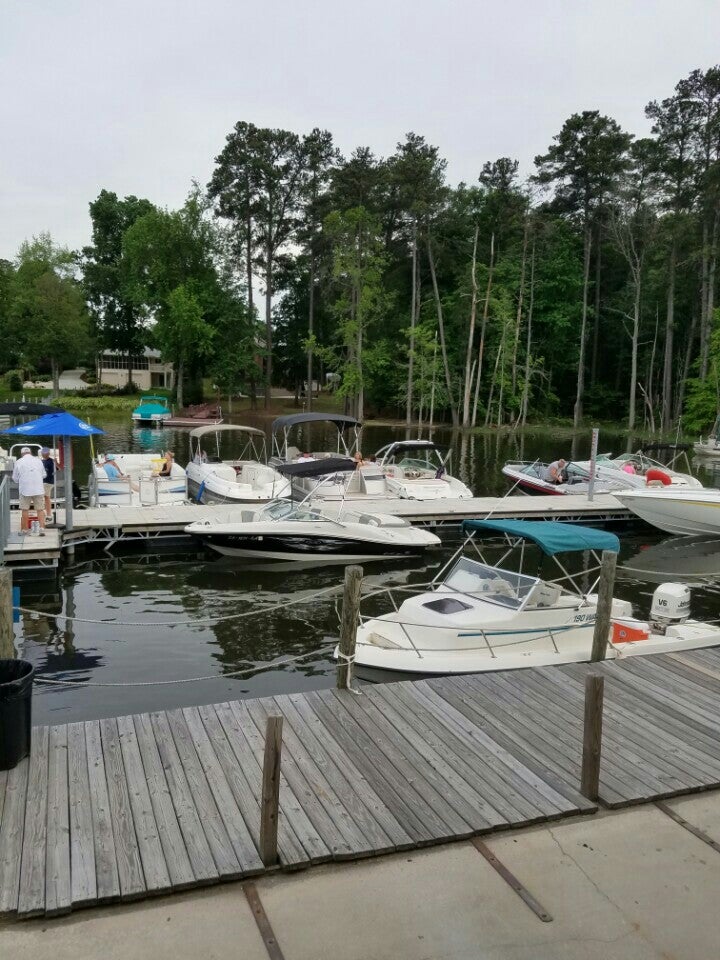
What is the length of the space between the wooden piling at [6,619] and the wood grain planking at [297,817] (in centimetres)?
212

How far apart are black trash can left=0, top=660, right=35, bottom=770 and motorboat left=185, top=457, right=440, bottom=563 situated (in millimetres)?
10752

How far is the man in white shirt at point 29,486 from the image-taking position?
15789mm

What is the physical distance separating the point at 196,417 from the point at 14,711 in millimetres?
50803

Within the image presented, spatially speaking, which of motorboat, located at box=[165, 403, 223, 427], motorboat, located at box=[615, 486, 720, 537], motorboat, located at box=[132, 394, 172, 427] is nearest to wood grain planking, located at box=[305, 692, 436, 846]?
motorboat, located at box=[615, 486, 720, 537]

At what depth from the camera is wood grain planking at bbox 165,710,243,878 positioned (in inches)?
202

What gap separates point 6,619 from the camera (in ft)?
22.8

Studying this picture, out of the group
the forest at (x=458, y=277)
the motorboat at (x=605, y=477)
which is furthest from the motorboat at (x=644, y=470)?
the forest at (x=458, y=277)

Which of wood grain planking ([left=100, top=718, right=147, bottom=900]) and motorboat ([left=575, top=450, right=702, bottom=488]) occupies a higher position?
motorboat ([left=575, top=450, right=702, bottom=488])

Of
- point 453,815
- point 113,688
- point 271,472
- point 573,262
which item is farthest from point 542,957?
point 573,262

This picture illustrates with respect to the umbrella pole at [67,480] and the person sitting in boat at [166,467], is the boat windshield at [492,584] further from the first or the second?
the person sitting in boat at [166,467]

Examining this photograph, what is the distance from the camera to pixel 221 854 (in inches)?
205

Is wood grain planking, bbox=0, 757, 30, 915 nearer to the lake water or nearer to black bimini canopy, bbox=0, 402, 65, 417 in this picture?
the lake water

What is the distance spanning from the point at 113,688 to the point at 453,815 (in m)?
6.43

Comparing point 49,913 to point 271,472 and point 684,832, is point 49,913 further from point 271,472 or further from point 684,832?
point 271,472
